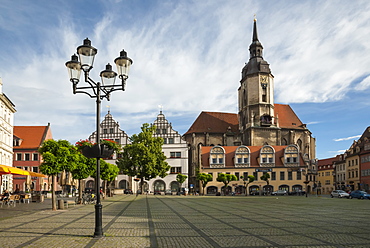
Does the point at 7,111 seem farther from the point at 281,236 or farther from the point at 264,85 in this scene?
the point at 264,85

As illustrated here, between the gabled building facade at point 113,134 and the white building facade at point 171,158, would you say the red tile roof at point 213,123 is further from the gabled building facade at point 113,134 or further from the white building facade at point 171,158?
the gabled building facade at point 113,134

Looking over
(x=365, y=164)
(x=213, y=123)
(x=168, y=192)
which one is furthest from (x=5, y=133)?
(x=365, y=164)

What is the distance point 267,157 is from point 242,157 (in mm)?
5216

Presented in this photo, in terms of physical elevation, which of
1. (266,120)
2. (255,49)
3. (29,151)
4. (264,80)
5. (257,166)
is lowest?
(257,166)

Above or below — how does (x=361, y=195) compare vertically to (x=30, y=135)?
below

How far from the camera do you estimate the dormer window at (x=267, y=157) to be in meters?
76.3

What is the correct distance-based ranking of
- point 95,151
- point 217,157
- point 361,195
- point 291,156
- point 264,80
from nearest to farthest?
point 95,151 → point 361,195 → point 291,156 → point 217,157 → point 264,80

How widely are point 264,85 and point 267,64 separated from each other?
5.32 metres

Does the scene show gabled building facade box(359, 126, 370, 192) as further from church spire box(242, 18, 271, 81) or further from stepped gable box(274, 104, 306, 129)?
church spire box(242, 18, 271, 81)

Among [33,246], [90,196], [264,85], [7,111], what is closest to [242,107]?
[264,85]

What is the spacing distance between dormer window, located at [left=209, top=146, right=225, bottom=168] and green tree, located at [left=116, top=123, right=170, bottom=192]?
20.9 m

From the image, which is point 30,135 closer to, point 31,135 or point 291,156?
point 31,135

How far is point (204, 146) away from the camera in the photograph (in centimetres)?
8281

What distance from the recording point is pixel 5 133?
48.2 metres
